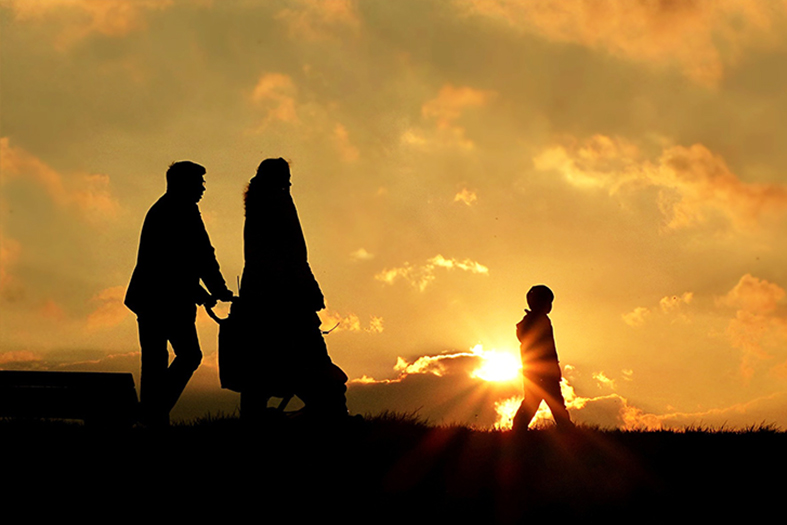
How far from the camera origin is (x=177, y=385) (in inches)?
297

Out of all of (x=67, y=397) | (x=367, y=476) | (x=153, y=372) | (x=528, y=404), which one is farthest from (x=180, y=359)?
(x=528, y=404)

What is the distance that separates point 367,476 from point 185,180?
3.41 metres

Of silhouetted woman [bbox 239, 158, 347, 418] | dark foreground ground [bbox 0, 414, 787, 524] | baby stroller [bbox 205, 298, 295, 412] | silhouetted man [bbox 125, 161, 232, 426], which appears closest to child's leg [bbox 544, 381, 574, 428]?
dark foreground ground [bbox 0, 414, 787, 524]

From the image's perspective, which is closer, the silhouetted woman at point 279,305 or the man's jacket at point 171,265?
the silhouetted woman at point 279,305

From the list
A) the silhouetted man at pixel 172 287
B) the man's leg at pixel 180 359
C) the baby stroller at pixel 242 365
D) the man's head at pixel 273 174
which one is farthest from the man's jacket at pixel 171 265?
the man's head at pixel 273 174

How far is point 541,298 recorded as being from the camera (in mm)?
8961

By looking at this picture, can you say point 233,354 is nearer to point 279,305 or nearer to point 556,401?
point 279,305

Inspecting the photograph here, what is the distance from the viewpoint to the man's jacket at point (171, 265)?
755 centimetres

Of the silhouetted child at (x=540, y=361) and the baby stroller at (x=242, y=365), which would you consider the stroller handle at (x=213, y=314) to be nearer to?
the baby stroller at (x=242, y=365)

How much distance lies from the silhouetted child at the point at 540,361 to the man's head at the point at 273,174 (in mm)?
3498

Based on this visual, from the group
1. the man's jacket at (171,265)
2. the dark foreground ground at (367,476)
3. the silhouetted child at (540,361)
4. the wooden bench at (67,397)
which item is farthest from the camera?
the silhouetted child at (540,361)

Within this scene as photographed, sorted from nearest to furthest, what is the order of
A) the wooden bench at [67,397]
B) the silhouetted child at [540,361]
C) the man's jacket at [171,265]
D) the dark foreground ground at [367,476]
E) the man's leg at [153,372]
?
1. the dark foreground ground at [367,476]
2. the wooden bench at [67,397]
3. the man's leg at [153,372]
4. the man's jacket at [171,265]
5. the silhouetted child at [540,361]

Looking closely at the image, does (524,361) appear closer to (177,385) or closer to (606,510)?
(606,510)

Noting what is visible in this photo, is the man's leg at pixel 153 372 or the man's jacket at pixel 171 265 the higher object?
the man's jacket at pixel 171 265
